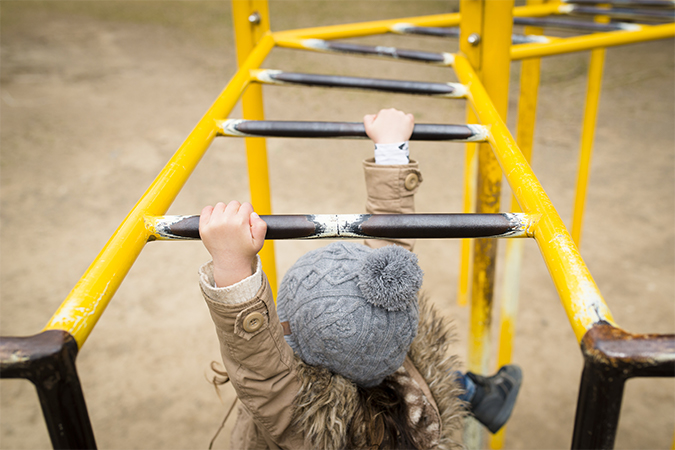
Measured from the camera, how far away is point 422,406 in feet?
2.88

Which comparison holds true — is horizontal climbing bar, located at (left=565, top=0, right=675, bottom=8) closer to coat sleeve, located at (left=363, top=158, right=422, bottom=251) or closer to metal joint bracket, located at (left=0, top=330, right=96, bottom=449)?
coat sleeve, located at (left=363, top=158, right=422, bottom=251)

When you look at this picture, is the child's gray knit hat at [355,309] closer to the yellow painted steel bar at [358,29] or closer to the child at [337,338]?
the child at [337,338]

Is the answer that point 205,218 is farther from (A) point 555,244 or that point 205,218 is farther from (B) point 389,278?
(A) point 555,244

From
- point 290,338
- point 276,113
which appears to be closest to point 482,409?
point 290,338

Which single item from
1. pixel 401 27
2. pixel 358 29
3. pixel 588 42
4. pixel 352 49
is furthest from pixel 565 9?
pixel 352 49

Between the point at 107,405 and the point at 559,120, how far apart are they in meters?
4.03

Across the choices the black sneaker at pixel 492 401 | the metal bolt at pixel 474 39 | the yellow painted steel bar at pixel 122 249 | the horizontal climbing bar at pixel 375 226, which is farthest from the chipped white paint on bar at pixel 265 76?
the black sneaker at pixel 492 401

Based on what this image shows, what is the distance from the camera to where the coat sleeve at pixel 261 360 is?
0.64 meters

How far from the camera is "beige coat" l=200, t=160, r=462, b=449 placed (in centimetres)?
66

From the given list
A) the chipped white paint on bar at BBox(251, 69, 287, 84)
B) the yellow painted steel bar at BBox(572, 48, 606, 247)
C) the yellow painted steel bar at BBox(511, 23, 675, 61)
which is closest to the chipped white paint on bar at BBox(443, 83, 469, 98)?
the yellow painted steel bar at BBox(511, 23, 675, 61)

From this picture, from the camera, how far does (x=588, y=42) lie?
1.22 m

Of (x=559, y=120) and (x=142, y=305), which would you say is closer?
(x=142, y=305)

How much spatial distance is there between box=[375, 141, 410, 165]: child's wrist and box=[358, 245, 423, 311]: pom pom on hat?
293 millimetres

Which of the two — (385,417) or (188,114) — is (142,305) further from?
(188,114)
